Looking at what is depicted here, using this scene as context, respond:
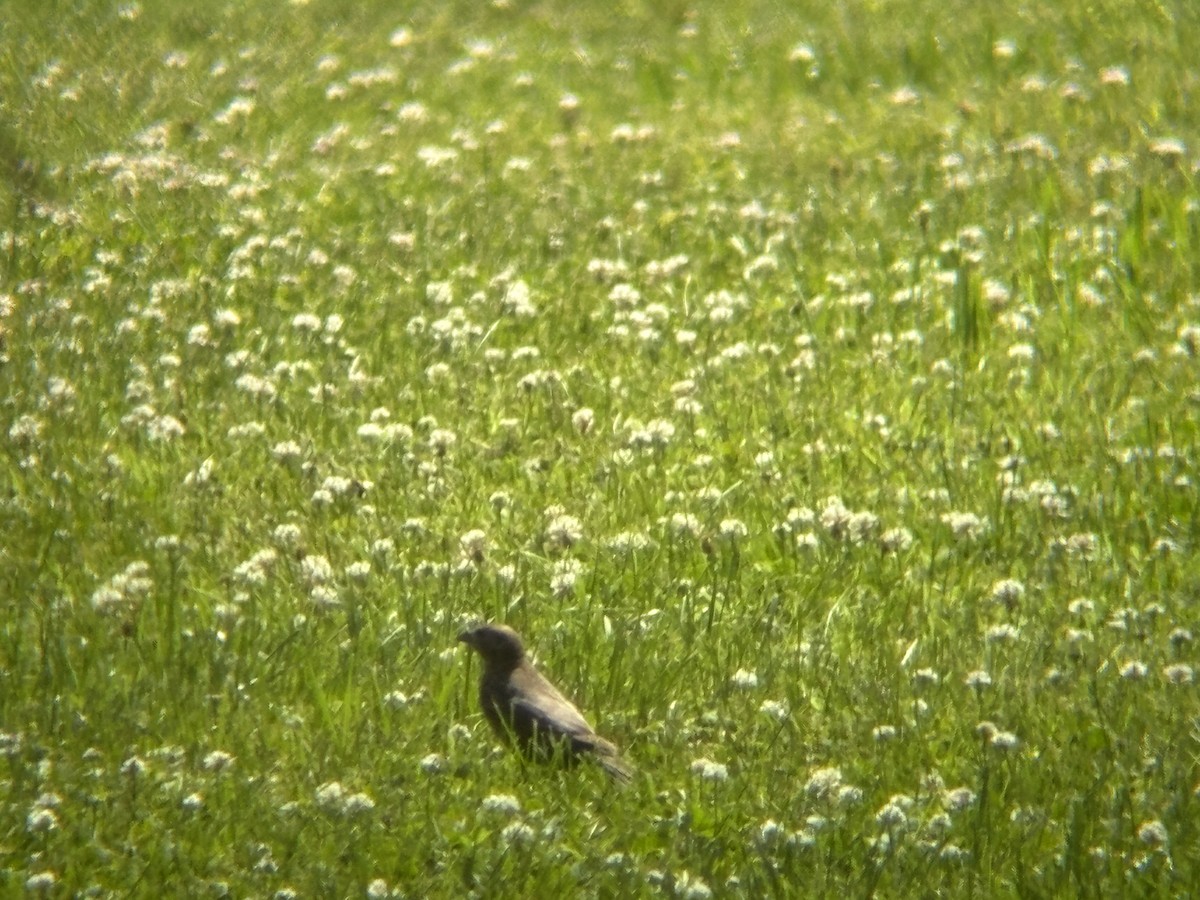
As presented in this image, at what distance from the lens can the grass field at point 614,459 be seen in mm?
4641

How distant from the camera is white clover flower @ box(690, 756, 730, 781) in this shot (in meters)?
4.80

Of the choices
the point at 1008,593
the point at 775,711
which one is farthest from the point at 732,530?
the point at 775,711

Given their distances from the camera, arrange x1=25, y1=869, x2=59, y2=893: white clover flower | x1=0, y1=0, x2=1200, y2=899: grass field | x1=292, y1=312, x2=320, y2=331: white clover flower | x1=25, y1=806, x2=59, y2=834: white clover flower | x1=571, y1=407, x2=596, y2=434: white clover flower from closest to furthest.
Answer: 1. x1=25, y1=869, x2=59, y2=893: white clover flower
2. x1=25, y1=806, x2=59, y2=834: white clover flower
3. x1=0, y1=0, x2=1200, y2=899: grass field
4. x1=571, y1=407, x2=596, y2=434: white clover flower
5. x1=292, y1=312, x2=320, y2=331: white clover flower

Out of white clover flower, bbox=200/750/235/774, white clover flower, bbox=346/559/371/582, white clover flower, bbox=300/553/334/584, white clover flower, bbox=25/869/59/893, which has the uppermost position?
white clover flower, bbox=25/869/59/893

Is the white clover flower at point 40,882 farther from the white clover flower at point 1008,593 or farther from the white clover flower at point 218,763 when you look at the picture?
the white clover flower at point 1008,593

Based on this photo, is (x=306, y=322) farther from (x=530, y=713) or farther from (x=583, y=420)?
(x=530, y=713)

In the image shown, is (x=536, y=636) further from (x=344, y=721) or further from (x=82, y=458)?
(x=82, y=458)

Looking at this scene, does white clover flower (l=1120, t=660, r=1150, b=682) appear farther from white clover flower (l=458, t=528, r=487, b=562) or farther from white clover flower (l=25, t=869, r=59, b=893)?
white clover flower (l=25, t=869, r=59, b=893)

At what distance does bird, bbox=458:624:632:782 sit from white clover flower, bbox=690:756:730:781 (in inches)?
7.2

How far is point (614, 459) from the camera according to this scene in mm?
6758

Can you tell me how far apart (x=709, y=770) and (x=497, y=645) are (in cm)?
72

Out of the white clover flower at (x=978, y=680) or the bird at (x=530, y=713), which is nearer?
the bird at (x=530, y=713)

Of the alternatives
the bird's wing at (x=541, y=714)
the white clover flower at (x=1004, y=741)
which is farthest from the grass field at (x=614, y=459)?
the bird's wing at (x=541, y=714)

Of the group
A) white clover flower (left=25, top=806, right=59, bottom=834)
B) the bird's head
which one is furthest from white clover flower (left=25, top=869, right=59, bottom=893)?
the bird's head
